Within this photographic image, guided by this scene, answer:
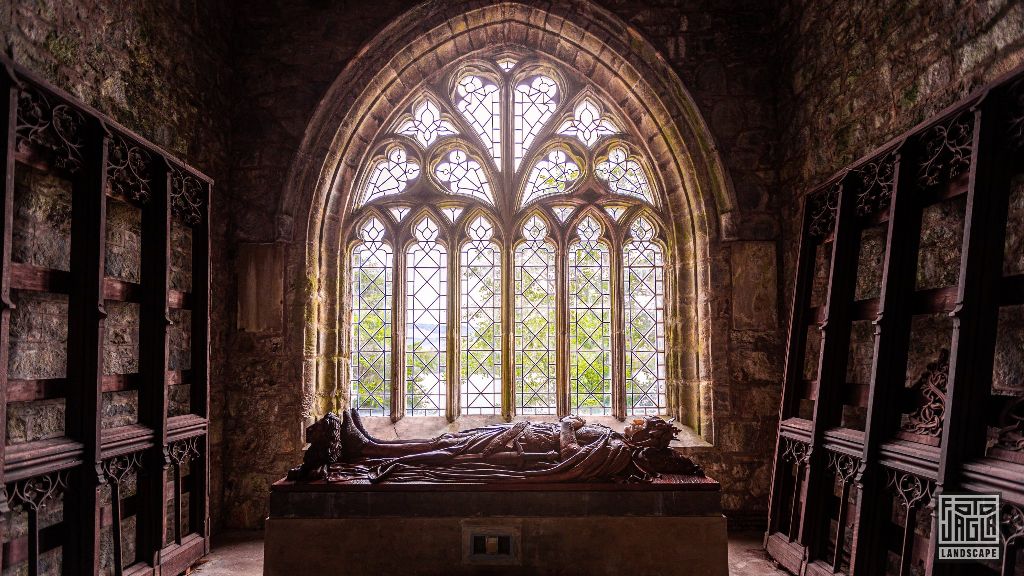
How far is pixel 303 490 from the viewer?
3623mm

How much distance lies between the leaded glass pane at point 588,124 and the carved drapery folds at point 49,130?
3787 mm

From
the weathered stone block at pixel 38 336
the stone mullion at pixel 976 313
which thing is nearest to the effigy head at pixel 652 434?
the stone mullion at pixel 976 313

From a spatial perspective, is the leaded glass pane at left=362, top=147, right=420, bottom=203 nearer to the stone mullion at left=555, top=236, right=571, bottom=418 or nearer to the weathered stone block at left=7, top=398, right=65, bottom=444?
the stone mullion at left=555, top=236, right=571, bottom=418

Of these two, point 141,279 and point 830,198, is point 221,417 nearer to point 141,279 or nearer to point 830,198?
point 141,279

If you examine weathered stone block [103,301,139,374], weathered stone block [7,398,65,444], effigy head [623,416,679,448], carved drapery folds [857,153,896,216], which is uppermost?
carved drapery folds [857,153,896,216]

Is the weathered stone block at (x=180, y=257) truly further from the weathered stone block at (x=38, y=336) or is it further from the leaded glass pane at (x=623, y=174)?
the leaded glass pane at (x=623, y=174)

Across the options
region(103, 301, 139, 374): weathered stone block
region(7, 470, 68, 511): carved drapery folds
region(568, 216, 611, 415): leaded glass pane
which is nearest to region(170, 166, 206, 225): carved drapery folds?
region(103, 301, 139, 374): weathered stone block

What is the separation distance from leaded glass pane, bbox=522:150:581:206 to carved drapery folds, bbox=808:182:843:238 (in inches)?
82.4

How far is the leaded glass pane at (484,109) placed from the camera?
5.91 meters

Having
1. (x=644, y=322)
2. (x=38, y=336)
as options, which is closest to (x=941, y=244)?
(x=644, y=322)

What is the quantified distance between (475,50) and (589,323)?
2.64 m

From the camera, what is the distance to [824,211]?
4.35 m

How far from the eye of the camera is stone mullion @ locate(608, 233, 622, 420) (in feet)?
18.3

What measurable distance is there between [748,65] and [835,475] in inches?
130
